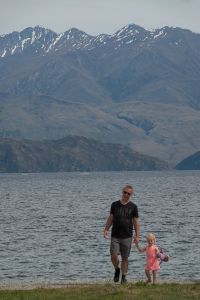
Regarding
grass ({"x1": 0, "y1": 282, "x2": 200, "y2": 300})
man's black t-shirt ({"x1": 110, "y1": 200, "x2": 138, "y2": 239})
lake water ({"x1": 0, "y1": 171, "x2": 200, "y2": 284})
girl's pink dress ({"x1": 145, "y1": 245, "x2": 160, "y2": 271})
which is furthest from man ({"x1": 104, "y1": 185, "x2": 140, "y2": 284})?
lake water ({"x1": 0, "y1": 171, "x2": 200, "y2": 284})

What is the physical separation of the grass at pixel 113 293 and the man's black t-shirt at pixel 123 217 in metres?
2.23

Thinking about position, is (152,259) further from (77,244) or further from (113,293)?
(77,244)

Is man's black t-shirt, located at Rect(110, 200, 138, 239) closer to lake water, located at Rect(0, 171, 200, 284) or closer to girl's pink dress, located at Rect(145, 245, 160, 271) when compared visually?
girl's pink dress, located at Rect(145, 245, 160, 271)

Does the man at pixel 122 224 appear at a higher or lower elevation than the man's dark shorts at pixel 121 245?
higher

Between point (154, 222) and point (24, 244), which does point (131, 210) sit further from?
point (154, 222)

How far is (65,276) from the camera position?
5103 centimetres

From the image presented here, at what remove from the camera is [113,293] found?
90.3 feet

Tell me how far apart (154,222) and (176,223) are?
10.8 feet

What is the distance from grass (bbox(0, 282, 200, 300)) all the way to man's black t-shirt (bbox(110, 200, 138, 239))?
2.23 meters

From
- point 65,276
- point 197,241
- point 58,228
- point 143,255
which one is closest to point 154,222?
point 58,228

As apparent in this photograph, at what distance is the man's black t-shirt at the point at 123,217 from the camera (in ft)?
95.9

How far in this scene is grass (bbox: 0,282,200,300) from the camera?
26703 mm

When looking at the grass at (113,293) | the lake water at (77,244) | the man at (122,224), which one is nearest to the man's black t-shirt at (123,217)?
the man at (122,224)

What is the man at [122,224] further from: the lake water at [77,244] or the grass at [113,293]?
the lake water at [77,244]
